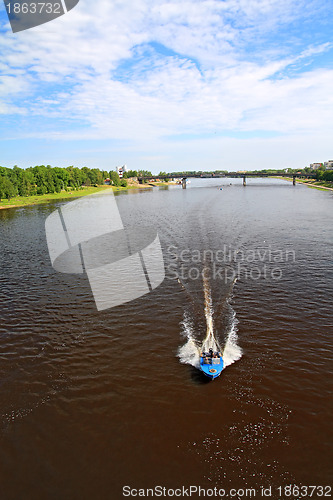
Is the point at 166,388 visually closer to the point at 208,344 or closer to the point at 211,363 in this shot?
the point at 211,363

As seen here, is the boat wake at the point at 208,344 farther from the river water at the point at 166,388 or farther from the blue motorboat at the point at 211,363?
the blue motorboat at the point at 211,363

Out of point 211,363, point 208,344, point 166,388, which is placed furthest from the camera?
point 208,344

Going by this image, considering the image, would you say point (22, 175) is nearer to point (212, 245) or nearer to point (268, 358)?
point (212, 245)

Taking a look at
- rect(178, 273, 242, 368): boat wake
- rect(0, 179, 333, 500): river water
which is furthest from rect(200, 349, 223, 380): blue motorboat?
rect(178, 273, 242, 368): boat wake

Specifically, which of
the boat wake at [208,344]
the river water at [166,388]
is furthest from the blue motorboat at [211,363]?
the boat wake at [208,344]

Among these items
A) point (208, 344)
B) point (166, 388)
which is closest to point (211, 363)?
point (208, 344)
